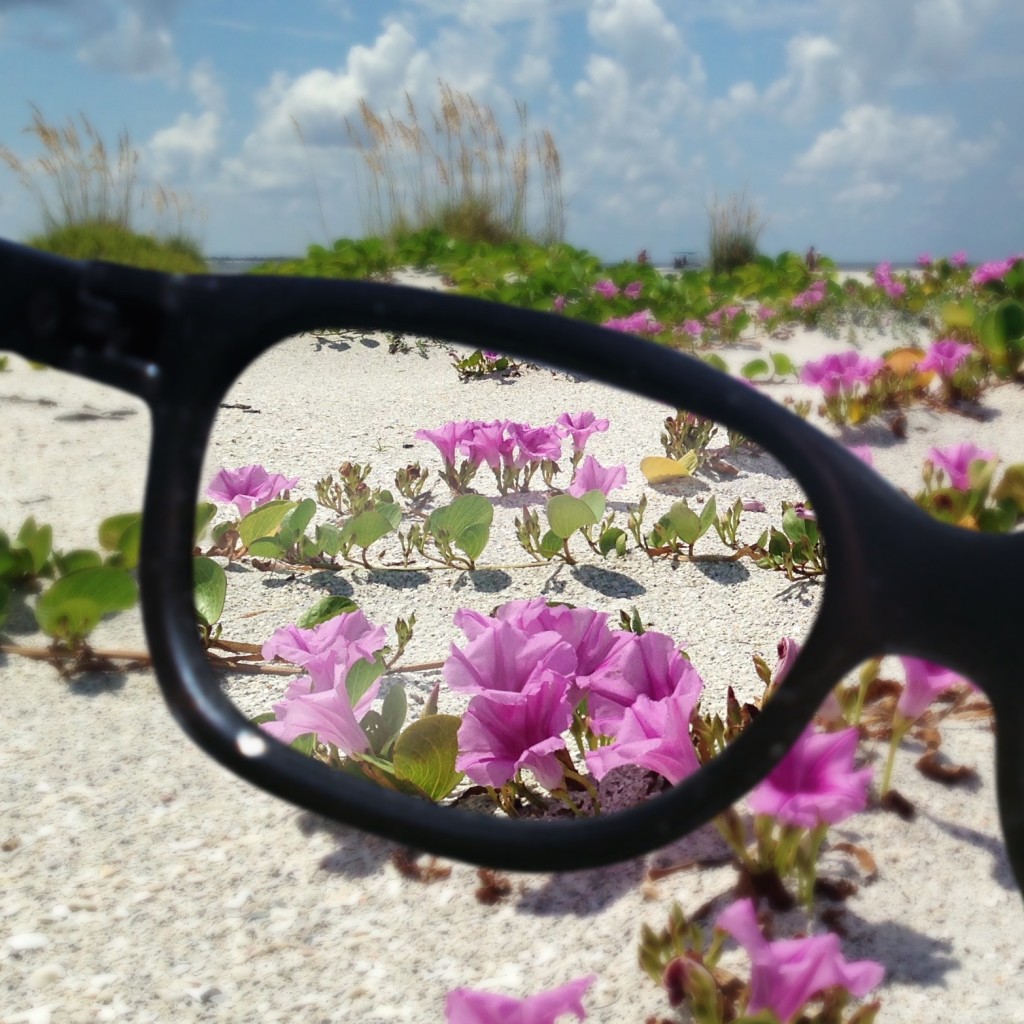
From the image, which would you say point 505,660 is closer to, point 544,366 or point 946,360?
point 544,366

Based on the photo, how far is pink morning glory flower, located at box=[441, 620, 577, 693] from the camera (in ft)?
2.70

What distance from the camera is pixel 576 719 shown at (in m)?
0.89

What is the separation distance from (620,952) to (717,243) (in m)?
7.44

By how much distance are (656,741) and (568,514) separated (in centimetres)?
75

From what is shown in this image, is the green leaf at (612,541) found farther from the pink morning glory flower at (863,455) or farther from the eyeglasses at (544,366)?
the eyeglasses at (544,366)

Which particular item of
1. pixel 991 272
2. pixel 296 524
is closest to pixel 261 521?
pixel 296 524

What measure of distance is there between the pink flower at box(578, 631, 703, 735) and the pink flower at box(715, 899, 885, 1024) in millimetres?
244

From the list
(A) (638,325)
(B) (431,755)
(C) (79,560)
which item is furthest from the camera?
(A) (638,325)

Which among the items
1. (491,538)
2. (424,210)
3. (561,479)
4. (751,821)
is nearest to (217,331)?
(751,821)

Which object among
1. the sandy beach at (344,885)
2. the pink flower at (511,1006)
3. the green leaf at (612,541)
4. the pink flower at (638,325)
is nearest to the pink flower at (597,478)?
the green leaf at (612,541)

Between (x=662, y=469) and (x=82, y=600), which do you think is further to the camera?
(x=662, y=469)

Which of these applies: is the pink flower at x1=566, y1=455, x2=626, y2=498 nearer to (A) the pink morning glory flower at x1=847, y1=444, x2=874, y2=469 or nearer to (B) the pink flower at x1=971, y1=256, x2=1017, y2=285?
(A) the pink morning glory flower at x1=847, y1=444, x2=874, y2=469

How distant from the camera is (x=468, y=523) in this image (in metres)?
1.47

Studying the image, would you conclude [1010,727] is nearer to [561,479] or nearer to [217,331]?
[217,331]
